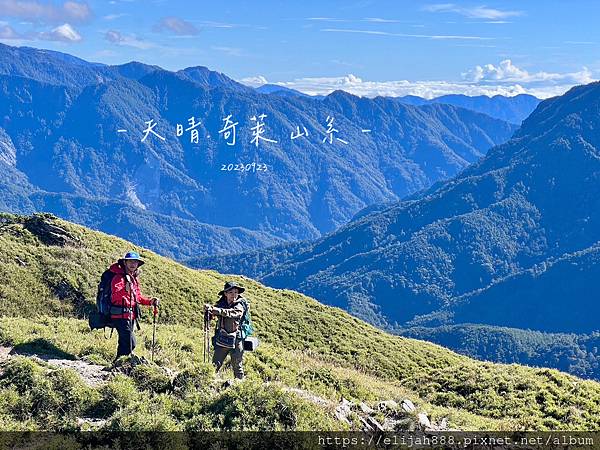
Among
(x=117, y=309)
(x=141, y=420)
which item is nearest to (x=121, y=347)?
(x=117, y=309)

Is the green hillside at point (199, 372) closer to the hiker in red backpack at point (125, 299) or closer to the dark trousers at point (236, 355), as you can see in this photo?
the dark trousers at point (236, 355)

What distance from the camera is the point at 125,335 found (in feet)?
53.7

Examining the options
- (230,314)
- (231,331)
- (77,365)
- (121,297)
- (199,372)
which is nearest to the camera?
(199,372)

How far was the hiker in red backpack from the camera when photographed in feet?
52.9

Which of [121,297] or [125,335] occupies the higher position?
[121,297]

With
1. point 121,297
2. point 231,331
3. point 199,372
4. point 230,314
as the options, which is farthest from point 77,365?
point 230,314

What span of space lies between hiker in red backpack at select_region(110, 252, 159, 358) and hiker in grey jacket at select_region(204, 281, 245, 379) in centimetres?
228

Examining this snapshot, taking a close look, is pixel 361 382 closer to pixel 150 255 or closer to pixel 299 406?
pixel 299 406

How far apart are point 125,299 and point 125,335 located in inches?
41.1

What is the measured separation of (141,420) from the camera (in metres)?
12.0

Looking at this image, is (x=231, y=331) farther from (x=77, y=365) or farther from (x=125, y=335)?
(x=77, y=365)

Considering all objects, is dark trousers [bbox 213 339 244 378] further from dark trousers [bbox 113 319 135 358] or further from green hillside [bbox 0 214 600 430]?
dark trousers [bbox 113 319 135 358]

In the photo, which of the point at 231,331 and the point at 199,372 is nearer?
the point at 199,372

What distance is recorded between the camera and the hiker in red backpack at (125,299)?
16125mm
